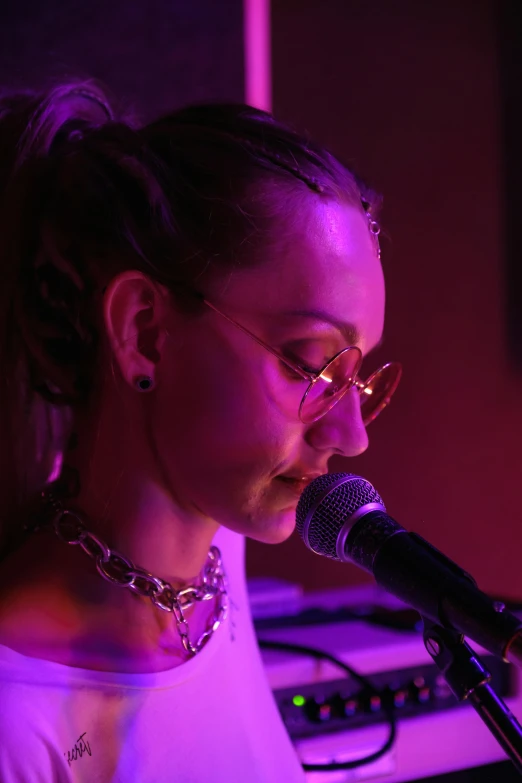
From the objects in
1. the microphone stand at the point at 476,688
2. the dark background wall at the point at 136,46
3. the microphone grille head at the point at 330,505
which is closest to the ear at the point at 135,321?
the microphone grille head at the point at 330,505

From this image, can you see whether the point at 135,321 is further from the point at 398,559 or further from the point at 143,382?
the point at 398,559

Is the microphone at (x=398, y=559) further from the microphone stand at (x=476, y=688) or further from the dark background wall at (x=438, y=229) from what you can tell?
the dark background wall at (x=438, y=229)

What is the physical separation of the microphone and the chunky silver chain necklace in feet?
0.83

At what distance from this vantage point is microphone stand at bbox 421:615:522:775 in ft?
1.93

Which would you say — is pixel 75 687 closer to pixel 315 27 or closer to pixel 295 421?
pixel 295 421

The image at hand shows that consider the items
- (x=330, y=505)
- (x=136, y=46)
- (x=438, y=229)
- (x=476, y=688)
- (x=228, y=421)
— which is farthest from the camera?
(x=136, y=46)

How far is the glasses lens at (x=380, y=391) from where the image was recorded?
3.28 feet

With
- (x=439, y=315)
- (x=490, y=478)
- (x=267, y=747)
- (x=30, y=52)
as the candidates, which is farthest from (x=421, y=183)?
(x=267, y=747)

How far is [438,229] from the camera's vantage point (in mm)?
1535

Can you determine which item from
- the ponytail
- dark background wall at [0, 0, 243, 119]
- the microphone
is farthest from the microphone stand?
→ dark background wall at [0, 0, 243, 119]

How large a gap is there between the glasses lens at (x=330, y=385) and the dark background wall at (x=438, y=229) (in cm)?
17

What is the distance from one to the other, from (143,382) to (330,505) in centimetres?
28

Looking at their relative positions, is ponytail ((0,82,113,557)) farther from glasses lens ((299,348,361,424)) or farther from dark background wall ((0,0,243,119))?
dark background wall ((0,0,243,119))

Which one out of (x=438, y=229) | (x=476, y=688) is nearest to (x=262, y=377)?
(x=476, y=688)
